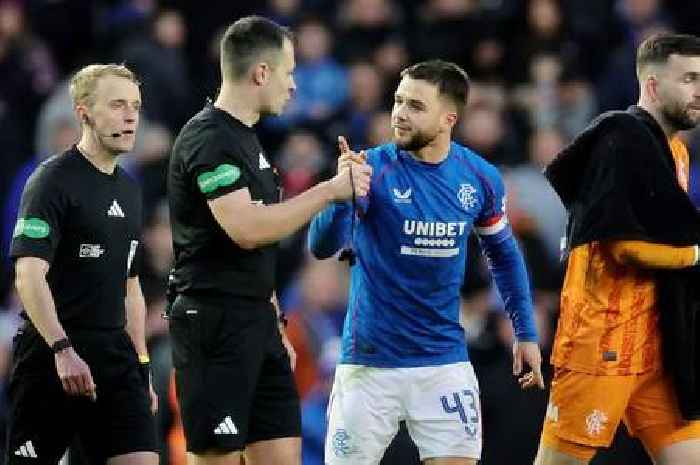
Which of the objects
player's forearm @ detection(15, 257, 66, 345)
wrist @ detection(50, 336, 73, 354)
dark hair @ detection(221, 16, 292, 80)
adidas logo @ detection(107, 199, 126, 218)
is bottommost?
wrist @ detection(50, 336, 73, 354)

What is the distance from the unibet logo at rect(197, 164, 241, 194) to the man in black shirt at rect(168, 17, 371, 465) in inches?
1.5

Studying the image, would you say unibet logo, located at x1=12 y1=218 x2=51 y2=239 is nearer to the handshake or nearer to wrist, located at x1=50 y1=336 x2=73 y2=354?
wrist, located at x1=50 y1=336 x2=73 y2=354

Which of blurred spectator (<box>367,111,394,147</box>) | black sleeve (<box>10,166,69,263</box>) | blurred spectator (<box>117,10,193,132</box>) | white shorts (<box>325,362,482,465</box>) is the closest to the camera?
black sleeve (<box>10,166,69,263</box>)

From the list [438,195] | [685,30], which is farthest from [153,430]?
[685,30]

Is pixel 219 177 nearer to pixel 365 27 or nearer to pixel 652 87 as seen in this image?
pixel 652 87

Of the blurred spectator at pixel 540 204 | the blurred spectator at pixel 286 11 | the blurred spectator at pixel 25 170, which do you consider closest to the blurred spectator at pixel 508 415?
the blurred spectator at pixel 540 204

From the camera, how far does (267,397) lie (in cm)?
721

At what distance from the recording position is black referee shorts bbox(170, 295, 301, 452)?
7.04m

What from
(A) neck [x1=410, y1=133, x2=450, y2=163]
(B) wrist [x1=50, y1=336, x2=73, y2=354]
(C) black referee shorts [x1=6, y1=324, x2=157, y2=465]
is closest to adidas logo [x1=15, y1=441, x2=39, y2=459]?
(C) black referee shorts [x1=6, y1=324, x2=157, y2=465]

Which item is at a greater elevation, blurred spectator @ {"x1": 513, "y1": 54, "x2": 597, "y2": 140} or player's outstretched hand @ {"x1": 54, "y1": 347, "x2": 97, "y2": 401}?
blurred spectator @ {"x1": 513, "y1": 54, "x2": 597, "y2": 140}

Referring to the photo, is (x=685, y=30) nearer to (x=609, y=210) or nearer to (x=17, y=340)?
(x=609, y=210)

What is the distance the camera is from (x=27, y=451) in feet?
24.2

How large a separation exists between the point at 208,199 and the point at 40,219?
793 mm

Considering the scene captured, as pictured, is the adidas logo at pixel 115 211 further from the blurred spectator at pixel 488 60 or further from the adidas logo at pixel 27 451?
the blurred spectator at pixel 488 60
